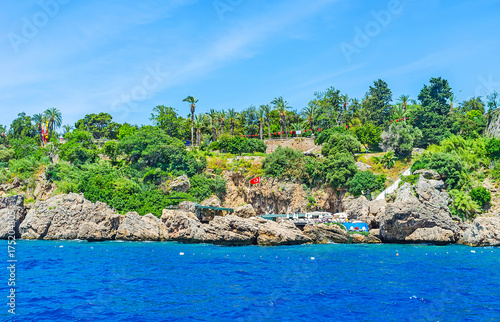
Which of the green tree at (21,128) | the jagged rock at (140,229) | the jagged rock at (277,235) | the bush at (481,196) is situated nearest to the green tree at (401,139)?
the bush at (481,196)

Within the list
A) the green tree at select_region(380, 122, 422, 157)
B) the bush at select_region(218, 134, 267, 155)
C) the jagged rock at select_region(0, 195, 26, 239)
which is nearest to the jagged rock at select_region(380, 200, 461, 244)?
the green tree at select_region(380, 122, 422, 157)

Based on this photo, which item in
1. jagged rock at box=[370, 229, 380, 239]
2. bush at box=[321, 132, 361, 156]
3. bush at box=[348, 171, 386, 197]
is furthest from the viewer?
bush at box=[321, 132, 361, 156]

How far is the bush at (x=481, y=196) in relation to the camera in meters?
51.4

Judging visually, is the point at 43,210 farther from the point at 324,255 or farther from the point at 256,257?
the point at 324,255

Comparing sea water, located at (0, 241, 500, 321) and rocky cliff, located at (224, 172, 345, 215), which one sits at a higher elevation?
rocky cliff, located at (224, 172, 345, 215)

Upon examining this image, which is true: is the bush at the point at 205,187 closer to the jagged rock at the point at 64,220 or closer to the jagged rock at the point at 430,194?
the jagged rock at the point at 64,220

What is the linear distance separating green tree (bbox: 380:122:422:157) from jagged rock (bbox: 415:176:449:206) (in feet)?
59.7

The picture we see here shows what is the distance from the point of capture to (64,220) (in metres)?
53.5

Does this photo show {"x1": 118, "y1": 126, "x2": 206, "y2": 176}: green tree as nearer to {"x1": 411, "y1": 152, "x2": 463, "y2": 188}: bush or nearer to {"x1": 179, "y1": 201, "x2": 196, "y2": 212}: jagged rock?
{"x1": 179, "y1": 201, "x2": 196, "y2": 212}: jagged rock

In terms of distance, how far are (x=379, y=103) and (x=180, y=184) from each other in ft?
189

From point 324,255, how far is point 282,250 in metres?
4.81

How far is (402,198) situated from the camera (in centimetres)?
5100

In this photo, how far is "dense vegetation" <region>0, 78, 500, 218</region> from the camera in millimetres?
59000

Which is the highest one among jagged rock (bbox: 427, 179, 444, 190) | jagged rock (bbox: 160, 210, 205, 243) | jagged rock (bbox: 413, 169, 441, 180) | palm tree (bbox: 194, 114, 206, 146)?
palm tree (bbox: 194, 114, 206, 146)
